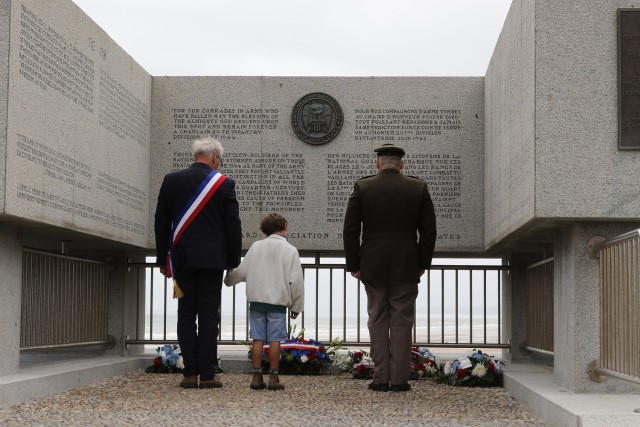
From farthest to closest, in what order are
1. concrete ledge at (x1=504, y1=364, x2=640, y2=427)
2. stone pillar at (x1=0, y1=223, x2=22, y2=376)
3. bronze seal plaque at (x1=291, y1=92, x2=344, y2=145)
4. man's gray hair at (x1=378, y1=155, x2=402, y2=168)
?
bronze seal plaque at (x1=291, y1=92, x2=344, y2=145) < man's gray hair at (x1=378, y1=155, x2=402, y2=168) < stone pillar at (x1=0, y1=223, x2=22, y2=376) < concrete ledge at (x1=504, y1=364, x2=640, y2=427)

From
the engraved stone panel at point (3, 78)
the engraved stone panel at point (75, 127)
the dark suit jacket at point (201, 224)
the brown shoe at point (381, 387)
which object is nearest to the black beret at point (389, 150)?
the dark suit jacket at point (201, 224)

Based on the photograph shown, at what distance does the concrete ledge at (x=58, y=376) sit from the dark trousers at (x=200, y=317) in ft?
3.01

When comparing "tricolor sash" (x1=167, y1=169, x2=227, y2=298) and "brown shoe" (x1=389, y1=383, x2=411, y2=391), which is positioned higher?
"tricolor sash" (x1=167, y1=169, x2=227, y2=298)

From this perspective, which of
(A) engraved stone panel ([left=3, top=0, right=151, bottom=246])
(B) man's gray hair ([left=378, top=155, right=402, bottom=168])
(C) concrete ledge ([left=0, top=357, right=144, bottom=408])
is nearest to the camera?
(C) concrete ledge ([left=0, top=357, right=144, bottom=408])

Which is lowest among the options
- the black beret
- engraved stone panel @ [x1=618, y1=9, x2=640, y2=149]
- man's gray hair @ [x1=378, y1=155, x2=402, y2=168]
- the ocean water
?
the ocean water

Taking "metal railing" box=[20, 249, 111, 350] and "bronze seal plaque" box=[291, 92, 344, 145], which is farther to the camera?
"bronze seal plaque" box=[291, 92, 344, 145]

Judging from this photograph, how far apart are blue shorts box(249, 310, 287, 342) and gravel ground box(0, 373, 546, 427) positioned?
0.40m

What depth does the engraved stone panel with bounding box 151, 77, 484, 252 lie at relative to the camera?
9.77m

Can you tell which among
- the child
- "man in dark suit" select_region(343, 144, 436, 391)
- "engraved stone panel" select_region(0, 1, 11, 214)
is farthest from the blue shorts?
"engraved stone panel" select_region(0, 1, 11, 214)

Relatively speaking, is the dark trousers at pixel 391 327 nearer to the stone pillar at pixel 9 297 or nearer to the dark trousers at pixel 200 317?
the dark trousers at pixel 200 317

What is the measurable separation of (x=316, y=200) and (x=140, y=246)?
1.76 metres

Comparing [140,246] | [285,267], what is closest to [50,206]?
[285,267]

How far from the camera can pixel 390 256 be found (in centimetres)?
721

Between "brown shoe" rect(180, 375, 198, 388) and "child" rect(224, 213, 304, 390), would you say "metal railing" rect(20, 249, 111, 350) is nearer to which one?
"brown shoe" rect(180, 375, 198, 388)
